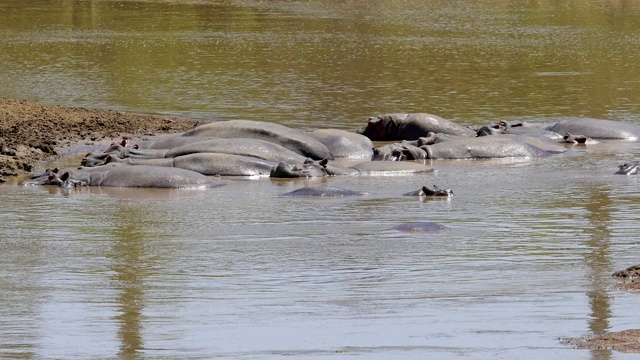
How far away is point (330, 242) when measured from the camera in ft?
33.5

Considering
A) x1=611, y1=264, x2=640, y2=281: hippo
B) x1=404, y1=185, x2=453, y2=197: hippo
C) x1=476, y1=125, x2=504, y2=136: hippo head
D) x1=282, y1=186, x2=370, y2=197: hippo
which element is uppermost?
x1=611, y1=264, x2=640, y2=281: hippo

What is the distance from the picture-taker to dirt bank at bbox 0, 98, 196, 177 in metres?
15.5

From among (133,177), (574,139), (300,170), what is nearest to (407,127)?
(574,139)

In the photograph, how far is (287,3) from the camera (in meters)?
46.1

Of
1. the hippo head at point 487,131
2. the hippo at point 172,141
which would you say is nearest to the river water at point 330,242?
the hippo head at point 487,131

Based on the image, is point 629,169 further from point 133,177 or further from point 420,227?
point 133,177

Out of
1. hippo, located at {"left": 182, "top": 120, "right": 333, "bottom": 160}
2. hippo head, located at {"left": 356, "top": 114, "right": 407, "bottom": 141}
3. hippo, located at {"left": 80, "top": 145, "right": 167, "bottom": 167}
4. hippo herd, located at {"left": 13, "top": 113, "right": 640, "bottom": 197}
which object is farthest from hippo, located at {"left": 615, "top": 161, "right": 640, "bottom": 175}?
hippo, located at {"left": 80, "top": 145, "right": 167, "bottom": 167}

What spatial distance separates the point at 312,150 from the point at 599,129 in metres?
A: 4.32

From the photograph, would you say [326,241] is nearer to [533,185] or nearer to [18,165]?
[533,185]

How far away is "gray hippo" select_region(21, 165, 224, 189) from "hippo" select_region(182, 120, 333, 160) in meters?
1.60

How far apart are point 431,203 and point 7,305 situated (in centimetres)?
517

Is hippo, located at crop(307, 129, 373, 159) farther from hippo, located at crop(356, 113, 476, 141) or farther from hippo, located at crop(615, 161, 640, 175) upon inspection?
hippo, located at crop(615, 161, 640, 175)

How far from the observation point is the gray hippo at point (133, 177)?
44.3ft

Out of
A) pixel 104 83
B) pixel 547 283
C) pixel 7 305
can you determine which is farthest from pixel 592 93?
pixel 7 305
